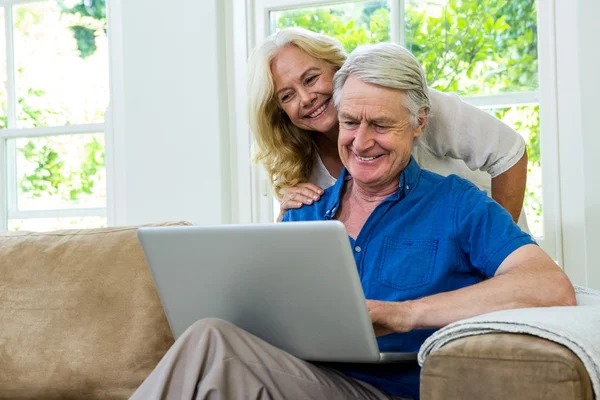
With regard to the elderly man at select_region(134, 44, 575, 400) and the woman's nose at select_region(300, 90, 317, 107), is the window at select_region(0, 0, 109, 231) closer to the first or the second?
the woman's nose at select_region(300, 90, 317, 107)

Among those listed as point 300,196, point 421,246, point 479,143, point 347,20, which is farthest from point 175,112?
point 421,246

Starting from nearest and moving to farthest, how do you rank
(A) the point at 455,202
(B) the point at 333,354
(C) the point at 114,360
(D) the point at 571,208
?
1. (B) the point at 333,354
2. (A) the point at 455,202
3. (C) the point at 114,360
4. (D) the point at 571,208

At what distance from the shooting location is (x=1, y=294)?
7.16 ft

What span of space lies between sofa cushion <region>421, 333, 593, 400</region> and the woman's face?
1.01 meters

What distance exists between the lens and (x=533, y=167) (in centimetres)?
266

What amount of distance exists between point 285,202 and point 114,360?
1.96ft

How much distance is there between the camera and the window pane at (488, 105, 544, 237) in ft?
8.70

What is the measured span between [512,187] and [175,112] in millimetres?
1328

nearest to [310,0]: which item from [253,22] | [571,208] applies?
[253,22]

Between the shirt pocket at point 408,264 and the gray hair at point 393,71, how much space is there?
0.29 m

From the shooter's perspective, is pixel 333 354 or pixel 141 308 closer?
pixel 333 354

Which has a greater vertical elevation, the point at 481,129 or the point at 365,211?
the point at 481,129

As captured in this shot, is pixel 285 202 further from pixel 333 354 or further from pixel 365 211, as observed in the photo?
pixel 333 354

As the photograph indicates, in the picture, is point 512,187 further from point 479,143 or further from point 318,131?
point 318,131
